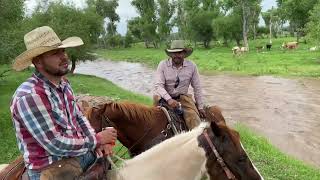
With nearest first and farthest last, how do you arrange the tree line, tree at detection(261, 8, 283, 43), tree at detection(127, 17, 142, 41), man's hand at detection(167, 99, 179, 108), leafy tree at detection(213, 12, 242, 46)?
man's hand at detection(167, 99, 179, 108), the tree line, leafy tree at detection(213, 12, 242, 46), tree at detection(261, 8, 283, 43), tree at detection(127, 17, 142, 41)

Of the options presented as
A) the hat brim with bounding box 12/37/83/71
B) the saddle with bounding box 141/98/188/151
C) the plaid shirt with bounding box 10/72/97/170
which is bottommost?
the saddle with bounding box 141/98/188/151

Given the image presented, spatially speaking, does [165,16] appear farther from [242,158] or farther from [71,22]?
[242,158]

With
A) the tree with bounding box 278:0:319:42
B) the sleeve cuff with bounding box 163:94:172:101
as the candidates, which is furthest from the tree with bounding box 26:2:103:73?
the tree with bounding box 278:0:319:42

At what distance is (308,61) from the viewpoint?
1369 inches

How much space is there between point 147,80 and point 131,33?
60.2 metres

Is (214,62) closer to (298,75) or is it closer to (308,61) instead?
(308,61)

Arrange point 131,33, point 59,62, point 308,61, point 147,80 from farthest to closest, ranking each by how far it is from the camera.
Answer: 1. point 131,33
2. point 308,61
3. point 147,80
4. point 59,62

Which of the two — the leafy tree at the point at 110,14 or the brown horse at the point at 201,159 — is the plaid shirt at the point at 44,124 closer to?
the brown horse at the point at 201,159

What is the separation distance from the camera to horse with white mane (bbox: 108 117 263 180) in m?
3.56

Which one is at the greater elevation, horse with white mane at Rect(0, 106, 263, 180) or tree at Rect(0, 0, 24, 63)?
tree at Rect(0, 0, 24, 63)

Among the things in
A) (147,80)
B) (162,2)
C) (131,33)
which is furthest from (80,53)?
(131,33)

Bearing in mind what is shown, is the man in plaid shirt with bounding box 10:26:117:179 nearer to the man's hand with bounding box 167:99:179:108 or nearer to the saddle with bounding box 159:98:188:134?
the saddle with bounding box 159:98:188:134

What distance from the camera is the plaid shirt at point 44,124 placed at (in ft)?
10.6

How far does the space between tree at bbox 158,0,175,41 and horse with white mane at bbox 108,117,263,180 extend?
250 feet
